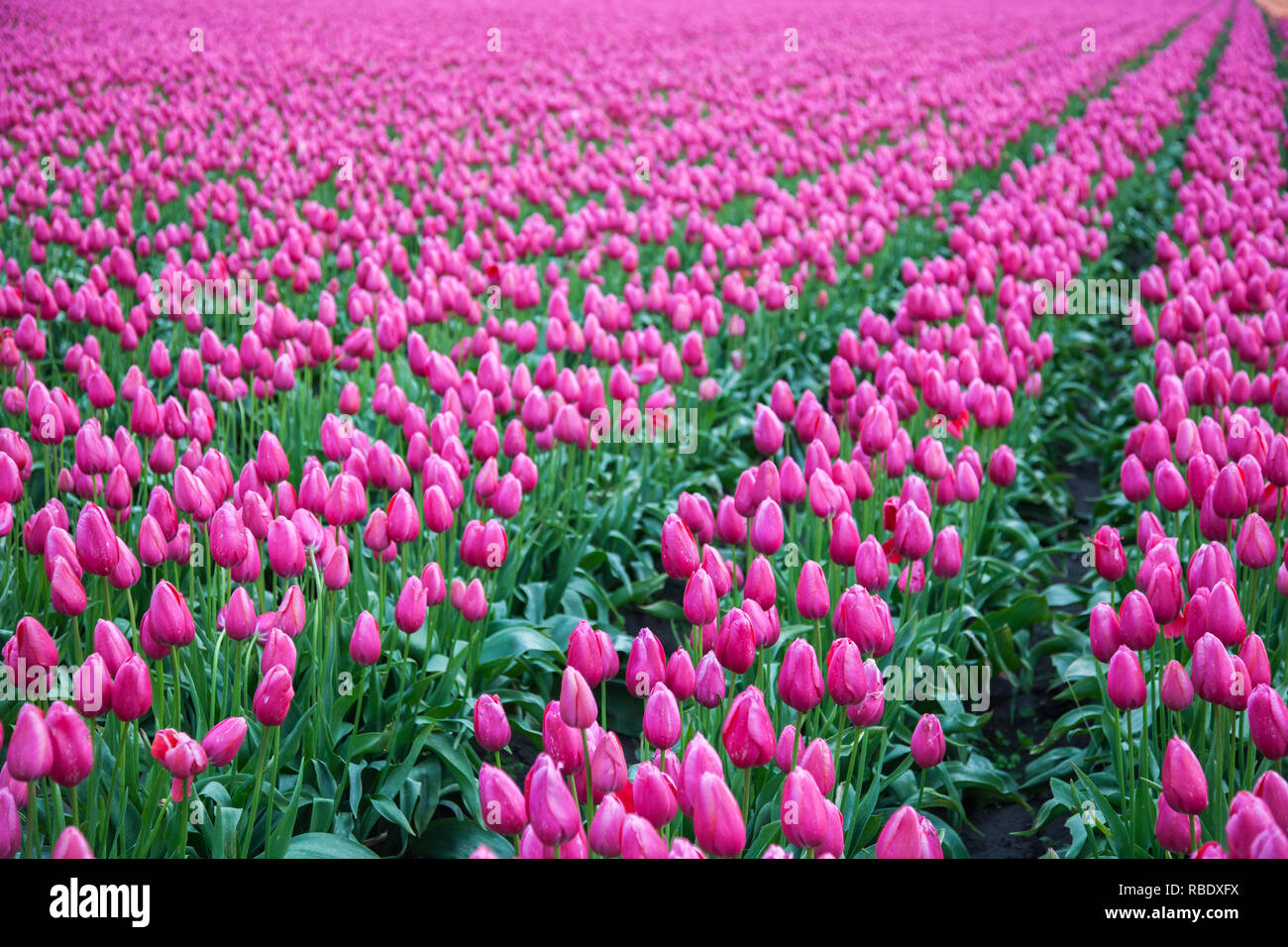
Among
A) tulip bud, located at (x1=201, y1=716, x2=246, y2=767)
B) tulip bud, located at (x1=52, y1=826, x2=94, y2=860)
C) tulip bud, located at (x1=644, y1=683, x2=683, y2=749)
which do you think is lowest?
tulip bud, located at (x1=201, y1=716, x2=246, y2=767)

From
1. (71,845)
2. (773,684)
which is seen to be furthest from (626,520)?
(71,845)

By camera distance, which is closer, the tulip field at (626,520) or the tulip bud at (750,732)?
the tulip bud at (750,732)

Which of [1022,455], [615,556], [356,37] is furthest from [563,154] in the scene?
[356,37]

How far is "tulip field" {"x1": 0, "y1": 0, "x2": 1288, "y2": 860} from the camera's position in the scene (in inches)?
83.4

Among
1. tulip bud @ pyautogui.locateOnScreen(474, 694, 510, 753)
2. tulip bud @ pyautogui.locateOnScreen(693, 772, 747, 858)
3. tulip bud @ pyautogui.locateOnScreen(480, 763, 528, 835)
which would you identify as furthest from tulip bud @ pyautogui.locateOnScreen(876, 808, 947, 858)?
tulip bud @ pyautogui.locateOnScreen(474, 694, 510, 753)

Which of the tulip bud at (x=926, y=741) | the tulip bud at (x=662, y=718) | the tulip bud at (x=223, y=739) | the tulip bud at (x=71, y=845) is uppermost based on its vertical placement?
the tulip bud at (x=662, y=718)

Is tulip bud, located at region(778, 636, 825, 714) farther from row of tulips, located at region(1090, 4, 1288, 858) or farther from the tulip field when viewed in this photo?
row of tulips, located at region(1090, 4, 1288, 858)

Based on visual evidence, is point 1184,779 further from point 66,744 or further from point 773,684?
point 66,744

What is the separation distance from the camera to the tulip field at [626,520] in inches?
83.4

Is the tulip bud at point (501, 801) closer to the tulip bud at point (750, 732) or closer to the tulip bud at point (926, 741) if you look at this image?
the tulip bud at point (750, 732)

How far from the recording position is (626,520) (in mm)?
4418

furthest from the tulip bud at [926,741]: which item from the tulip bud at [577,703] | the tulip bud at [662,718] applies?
the tulip bud at [577,703]
